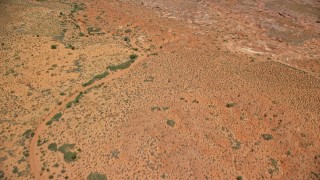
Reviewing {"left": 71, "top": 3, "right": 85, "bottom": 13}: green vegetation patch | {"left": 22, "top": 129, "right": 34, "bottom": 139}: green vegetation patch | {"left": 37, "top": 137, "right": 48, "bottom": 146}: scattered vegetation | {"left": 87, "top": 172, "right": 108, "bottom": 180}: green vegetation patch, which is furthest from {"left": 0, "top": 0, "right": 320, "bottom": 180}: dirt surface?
{"left": 37, "top": 137, "right": 48, "bottom": 146}: scattered vegetation

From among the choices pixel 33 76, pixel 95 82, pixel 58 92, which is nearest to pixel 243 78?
pixel 95 82

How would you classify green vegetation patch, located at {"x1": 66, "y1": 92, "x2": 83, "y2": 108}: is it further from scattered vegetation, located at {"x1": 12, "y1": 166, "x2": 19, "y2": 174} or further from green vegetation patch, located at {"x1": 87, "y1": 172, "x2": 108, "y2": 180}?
green vegetation patch, located at {"x1": 87, "y1": 172, "x2": 108, "y2": 180}

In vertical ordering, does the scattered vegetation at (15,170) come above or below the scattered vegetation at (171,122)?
below

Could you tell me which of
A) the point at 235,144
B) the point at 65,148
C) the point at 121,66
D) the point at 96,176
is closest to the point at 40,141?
the point at 65,148

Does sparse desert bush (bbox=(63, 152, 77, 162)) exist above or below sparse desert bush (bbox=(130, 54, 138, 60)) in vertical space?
below

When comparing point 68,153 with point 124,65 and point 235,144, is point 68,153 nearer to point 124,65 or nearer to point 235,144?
point 124,65

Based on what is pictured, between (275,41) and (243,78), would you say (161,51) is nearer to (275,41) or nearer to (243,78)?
(243,78)

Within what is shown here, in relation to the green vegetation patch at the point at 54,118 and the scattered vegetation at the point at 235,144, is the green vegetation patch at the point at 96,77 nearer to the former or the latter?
the green vegetation patch at the point at 54,118

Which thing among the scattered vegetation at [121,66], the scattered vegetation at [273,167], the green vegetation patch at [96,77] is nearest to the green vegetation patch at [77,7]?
the scattered vegetation at [121,66]
